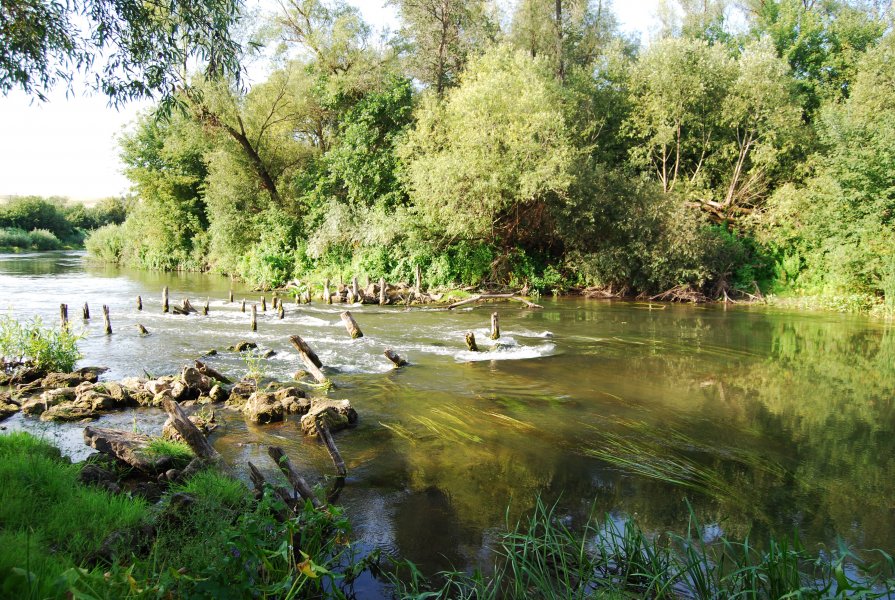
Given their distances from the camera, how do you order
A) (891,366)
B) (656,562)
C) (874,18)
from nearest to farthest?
(656,562), (891,366), (874,18)

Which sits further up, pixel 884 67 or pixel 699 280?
pixel 884 67

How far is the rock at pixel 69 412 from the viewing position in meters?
8.34

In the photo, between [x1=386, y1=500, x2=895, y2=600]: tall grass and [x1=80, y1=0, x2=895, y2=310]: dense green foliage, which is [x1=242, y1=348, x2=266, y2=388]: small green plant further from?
[x1=80, y1=0, x2=895, y2=310]: dense green foliage

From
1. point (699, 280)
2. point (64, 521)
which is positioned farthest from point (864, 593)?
point (699, 280)

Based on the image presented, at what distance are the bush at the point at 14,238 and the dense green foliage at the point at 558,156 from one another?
47.2m

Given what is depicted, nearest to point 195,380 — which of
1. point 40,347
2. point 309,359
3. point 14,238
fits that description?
point 309,359

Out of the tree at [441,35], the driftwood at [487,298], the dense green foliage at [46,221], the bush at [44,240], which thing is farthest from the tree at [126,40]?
the bush at [44,240]

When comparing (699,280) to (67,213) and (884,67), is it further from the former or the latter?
(67,213)

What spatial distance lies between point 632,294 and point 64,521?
25.2 meters

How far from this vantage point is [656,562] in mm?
4168

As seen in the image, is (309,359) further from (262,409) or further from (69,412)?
(69,412)

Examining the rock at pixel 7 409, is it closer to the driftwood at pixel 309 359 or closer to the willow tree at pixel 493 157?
the driftwood at pixel 309 359

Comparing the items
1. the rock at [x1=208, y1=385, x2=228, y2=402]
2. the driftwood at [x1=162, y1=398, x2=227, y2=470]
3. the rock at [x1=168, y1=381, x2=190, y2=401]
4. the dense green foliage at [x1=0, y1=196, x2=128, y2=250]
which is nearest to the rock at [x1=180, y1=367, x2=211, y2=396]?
the rock at [x1=168, y1=381, x2=190, y2=401]

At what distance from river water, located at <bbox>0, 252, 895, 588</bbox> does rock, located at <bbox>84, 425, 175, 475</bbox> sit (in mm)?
755
